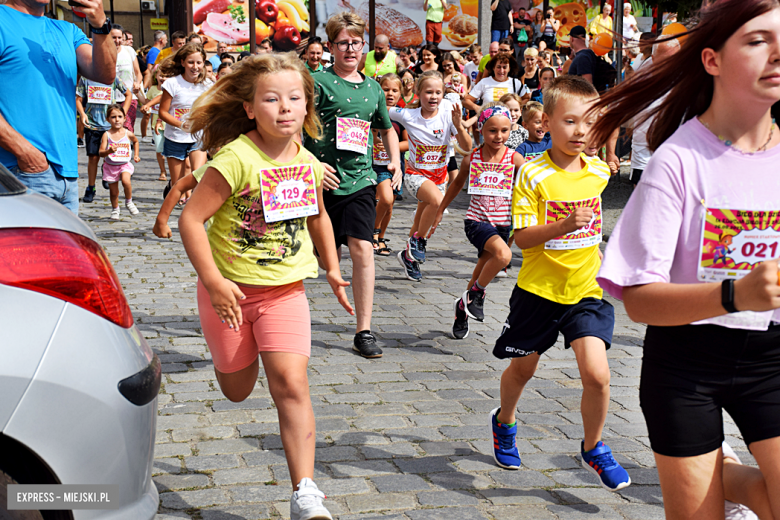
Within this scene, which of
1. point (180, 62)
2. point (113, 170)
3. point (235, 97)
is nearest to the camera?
point (235, 97)

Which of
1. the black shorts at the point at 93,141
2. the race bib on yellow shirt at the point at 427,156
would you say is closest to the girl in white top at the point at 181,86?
the black shorts at the point at 93,141

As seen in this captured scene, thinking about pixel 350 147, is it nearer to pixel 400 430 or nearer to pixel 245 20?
pixel 400 430

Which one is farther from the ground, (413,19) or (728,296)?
(413,19)

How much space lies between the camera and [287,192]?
3.54 meters

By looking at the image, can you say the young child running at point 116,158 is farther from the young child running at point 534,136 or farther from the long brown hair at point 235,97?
the long brown hair at point 235,97

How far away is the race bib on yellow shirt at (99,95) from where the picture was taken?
432 inches

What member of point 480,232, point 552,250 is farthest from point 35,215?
point 480,232

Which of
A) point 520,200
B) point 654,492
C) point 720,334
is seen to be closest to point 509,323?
point 520,200

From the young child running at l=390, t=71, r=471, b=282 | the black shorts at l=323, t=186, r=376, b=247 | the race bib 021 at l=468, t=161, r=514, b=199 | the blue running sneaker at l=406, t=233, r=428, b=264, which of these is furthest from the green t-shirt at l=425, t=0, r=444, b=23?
the black shorts at l=323, t=186, r=376, b=247

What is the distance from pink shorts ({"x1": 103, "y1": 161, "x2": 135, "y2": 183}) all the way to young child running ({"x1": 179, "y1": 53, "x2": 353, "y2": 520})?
26.5 feet

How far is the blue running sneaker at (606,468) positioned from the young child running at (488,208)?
262cm

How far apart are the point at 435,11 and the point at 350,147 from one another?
1964 centimetres

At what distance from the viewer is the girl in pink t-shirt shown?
219cm

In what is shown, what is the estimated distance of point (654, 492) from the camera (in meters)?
3.71
